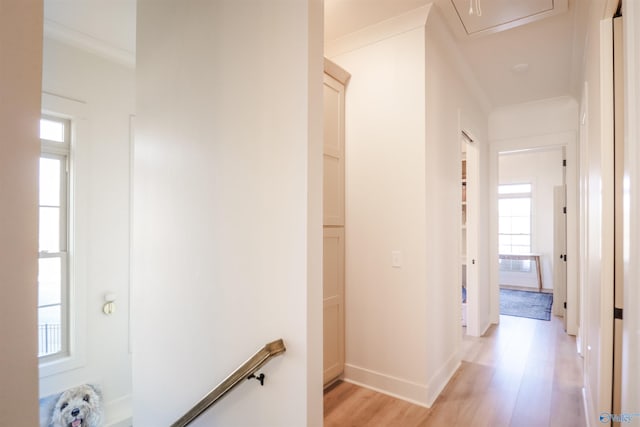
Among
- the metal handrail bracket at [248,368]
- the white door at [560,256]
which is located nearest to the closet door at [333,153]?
the metal handrail bracket at [248,368]

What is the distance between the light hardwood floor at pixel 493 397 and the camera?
7.50 ft

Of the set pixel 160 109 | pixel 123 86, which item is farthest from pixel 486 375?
pixel 123 86

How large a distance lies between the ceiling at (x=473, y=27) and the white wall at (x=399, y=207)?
0.59ft

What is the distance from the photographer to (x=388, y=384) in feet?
8.59

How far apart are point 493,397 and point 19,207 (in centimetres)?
310

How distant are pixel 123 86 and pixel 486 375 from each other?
4.27 meters

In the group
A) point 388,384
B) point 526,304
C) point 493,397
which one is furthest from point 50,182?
point 526,304

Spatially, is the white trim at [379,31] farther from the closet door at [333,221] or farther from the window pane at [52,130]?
the window pane at [52,130]

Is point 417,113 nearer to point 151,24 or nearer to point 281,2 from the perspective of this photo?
point 281,2

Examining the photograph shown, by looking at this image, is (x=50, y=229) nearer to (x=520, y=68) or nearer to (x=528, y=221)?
(x=520, y=68)

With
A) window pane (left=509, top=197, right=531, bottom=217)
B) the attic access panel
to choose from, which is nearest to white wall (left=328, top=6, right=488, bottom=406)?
the attic access panel

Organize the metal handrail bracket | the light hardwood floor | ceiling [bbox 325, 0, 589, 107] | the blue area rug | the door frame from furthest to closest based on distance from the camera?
1. the blue area rug
2. the door frame
3. ceiling [bbox 325, 0, 589, 107]
4. the light hardwood floor
5. the metal handrail bracket

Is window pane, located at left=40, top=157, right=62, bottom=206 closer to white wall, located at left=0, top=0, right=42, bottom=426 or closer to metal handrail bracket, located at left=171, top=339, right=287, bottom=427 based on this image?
metal handrail bracket, located at left=171, top=339, right=287, bottom=427

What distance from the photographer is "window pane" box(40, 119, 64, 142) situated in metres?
2.74
